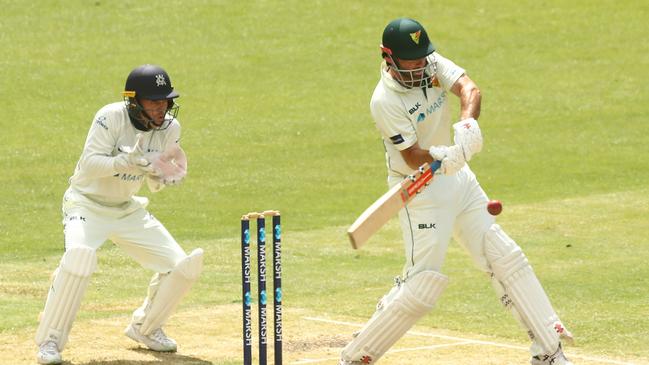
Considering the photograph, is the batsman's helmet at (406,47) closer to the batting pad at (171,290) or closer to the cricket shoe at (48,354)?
the batting pad at (171,290)

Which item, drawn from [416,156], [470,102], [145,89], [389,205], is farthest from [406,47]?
[145,89]

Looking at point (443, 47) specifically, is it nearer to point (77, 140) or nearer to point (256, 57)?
point (256, 57)

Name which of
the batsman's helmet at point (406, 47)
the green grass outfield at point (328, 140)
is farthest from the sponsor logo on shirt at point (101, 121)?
the batsman's helmet at point (406, 47)

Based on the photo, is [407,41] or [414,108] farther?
[414,108]

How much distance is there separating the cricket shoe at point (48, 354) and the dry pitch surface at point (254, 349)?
16 cm

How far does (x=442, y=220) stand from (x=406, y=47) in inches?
38.8

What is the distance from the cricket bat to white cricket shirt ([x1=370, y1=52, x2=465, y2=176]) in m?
0.23

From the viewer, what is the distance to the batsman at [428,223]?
24.4 feet

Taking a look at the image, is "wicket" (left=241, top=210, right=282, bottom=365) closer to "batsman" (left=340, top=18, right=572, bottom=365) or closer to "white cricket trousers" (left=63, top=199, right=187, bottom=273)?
"batsman" (left=340, top=18, right=572, bottom=365)

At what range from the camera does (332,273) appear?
11352 millimetres

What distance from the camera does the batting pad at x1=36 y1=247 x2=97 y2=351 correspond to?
8.06m

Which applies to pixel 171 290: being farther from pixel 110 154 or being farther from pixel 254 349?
pixel 110 154

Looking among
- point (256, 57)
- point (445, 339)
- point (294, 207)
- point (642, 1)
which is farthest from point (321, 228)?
point (642, 1)

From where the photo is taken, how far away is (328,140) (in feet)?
58.2
